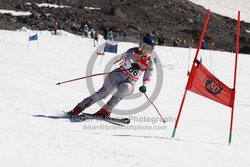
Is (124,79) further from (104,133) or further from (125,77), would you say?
(104,133)

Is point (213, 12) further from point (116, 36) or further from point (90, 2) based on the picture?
point (116, 36)

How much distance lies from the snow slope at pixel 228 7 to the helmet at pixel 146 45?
183 feet

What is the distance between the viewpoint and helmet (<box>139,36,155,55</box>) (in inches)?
321

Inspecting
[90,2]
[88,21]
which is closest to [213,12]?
[90,2]

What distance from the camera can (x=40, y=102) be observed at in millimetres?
8711

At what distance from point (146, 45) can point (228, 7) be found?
59081mm

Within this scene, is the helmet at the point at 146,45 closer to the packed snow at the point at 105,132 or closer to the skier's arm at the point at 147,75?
the skier's arm at the point at 147,75

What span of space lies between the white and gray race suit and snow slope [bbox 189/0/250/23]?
183 ft

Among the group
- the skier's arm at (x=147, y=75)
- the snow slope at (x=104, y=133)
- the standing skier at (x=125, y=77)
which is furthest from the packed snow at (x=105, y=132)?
the skier's arm at (x=147, y=75)

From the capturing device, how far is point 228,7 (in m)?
64.4

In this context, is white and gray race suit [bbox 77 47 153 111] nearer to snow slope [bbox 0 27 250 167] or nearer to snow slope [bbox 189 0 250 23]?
snow slope [bbox 0 27 250 167]

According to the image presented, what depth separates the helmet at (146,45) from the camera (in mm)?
8148

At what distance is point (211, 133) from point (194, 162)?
284 cm

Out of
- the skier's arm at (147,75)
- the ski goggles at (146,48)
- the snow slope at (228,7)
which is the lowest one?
the snow slope at (228,7)
